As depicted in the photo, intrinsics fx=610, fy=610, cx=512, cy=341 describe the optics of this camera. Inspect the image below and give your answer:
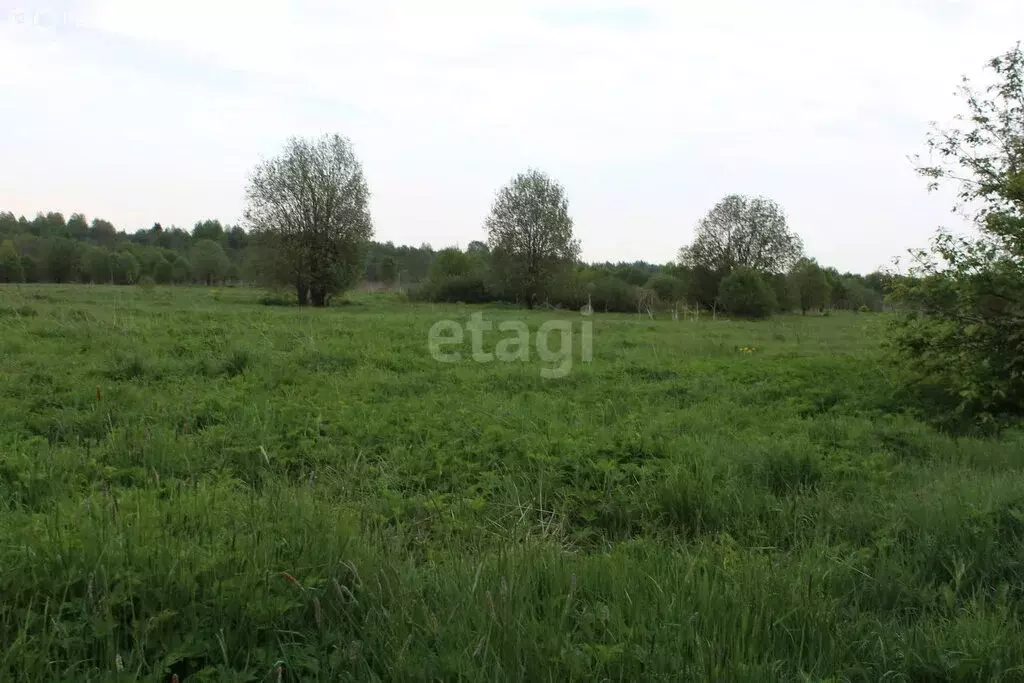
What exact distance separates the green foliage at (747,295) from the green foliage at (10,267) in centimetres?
5885

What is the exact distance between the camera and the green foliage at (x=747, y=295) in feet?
146

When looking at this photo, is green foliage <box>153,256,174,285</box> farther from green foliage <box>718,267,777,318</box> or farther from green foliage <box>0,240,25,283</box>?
green foliage <box>718,267,777,318</box>

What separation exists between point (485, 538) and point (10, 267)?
219 ft

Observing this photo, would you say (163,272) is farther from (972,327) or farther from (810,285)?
(972,327)

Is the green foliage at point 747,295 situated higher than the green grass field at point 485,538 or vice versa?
the green foliage at point 747,295

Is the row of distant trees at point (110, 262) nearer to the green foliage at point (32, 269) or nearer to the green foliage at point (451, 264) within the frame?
the green foliage at point (32, 269)

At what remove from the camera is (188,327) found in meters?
13.2

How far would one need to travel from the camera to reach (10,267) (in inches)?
2108

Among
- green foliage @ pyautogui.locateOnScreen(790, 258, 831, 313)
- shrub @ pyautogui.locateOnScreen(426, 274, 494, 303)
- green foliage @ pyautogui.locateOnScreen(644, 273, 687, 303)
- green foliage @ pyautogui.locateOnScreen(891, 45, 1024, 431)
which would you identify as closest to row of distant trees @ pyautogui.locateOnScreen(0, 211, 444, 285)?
shrub @ pyautogui.locateOnScreen(426, 274, 494, 303)

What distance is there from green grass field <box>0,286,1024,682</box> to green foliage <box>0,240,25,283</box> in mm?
58297

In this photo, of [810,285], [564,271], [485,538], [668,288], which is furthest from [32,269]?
[810,285]

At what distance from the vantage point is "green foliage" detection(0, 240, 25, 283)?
2088 inches

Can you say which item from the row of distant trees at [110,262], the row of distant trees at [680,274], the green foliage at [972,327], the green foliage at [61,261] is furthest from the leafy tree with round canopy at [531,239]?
the green foliage at [61,261]

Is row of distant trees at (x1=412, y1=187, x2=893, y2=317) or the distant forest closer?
row of distant trees at (x1=412, y1=187, x2=893, y2=317)
